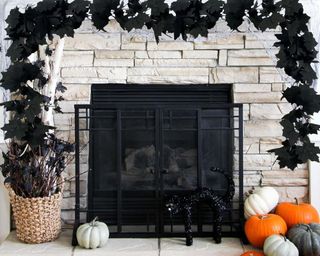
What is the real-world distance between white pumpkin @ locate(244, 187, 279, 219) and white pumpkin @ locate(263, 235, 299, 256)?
0.24 metres

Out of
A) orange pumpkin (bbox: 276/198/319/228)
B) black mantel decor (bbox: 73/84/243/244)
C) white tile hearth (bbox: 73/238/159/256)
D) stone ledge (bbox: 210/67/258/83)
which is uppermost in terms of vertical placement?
stone ledge (bbox: 210/67/258/83)

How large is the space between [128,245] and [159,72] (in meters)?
0.97

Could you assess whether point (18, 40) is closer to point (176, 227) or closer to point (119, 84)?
point (119, 84)

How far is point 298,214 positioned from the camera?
2.71 m

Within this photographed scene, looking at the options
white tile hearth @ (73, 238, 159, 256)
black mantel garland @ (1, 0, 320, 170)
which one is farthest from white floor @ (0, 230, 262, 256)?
black mantel garland @ (1, 0, 320, 170)

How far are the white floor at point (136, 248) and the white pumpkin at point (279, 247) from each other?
173 mm

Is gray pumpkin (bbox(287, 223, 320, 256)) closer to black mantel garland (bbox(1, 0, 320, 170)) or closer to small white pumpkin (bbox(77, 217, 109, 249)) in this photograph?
black mantel garland (bbox(1, 0, 320, 170))

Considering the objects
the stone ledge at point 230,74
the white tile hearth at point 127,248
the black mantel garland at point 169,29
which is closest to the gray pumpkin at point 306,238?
the black mantel garland at point 169,29

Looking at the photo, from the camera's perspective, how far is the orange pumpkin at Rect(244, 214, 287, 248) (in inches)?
102

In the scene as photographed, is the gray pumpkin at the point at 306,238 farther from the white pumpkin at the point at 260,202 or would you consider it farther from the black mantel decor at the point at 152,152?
the black mantel decor at the point at 152,152

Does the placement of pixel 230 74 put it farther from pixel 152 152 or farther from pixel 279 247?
pixel 279 247

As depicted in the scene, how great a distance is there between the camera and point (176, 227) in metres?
2.96

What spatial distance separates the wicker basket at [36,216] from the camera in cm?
264

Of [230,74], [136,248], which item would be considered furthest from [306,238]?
[230,74]
